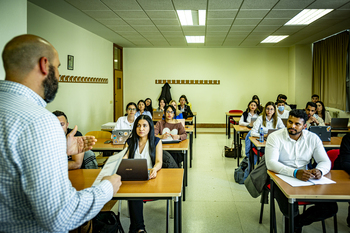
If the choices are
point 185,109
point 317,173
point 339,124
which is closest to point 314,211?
point 317,173

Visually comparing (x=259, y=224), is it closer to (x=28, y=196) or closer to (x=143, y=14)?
(x=28, y=196)

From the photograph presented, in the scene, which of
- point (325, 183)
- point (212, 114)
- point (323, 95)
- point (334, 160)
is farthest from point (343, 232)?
point (212, 114)

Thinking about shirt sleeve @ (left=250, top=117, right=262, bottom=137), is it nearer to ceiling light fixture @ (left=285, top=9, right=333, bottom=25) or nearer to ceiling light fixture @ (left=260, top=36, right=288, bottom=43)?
ceiling light fixture @ (left=285, top=9, right=333, bottom=25)

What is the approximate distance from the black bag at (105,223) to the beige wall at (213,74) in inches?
325

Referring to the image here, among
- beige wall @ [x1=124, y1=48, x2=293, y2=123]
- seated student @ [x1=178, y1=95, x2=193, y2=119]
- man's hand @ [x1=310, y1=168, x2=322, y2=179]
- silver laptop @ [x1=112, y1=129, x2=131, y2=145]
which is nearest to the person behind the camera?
man's hand @ [x1=310, y1=168, x2=322, y2=179]

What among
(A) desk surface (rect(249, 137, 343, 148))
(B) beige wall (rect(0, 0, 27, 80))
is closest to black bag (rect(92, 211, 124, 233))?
(B) beige wall (rect(0, 0, 27, 80))

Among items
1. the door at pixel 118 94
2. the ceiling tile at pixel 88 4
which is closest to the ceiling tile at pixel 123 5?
the ceiling tile at pixel 88 4

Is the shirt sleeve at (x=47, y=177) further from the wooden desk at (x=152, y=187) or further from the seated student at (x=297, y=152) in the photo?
the seated student at (x=297, y=152)

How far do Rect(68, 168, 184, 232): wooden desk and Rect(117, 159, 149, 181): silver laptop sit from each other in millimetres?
42

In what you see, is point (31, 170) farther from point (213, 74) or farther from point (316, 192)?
point (213, 74)

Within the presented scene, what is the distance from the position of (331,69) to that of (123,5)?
6.49 m

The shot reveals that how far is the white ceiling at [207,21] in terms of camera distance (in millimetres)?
4750

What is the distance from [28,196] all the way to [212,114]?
31.5 ft

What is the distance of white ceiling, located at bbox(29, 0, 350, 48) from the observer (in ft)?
15.6
